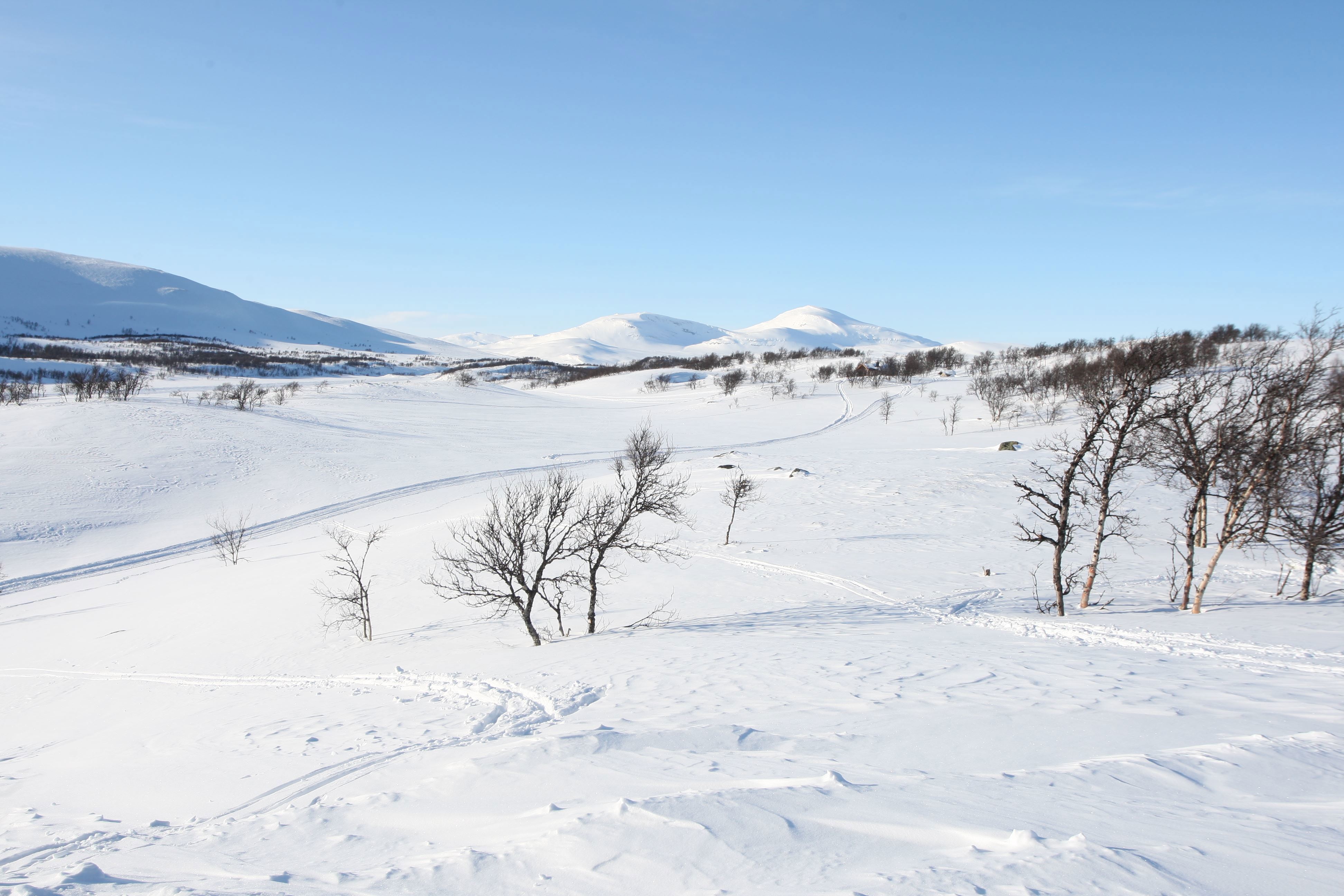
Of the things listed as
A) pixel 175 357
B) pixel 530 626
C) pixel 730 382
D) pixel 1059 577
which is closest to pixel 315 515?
pixel 530 626

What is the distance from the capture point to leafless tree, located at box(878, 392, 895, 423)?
7456cm

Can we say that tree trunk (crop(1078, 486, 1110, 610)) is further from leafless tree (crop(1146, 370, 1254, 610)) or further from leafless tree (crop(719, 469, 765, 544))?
leafless tree (crop(719, 469, 765, 544))

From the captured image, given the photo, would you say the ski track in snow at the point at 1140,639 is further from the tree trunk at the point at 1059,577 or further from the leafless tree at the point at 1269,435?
the leafless tree at the point at 1269,435

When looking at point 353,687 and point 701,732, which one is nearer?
point 701,732

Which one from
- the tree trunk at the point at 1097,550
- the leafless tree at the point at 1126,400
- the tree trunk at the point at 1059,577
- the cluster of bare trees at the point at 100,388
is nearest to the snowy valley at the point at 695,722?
the tree trunk at the point at 1097,550

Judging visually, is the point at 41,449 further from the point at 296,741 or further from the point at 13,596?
the point at 296,741

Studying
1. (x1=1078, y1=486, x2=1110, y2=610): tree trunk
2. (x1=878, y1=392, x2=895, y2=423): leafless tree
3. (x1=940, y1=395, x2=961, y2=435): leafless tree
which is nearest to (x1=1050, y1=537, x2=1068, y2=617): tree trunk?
(x1=1078, y1=486, x2=1110, y2=610): tree trunk

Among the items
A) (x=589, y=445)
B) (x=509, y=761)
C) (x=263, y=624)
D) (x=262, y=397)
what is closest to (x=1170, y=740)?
(x=509, y=761)

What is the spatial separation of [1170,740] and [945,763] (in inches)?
105

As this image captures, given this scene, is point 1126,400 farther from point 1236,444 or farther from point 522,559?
point 522,559

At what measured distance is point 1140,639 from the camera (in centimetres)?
1382

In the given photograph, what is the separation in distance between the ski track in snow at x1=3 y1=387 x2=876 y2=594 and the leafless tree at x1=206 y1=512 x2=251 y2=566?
626 mm

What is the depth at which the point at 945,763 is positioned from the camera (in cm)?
692

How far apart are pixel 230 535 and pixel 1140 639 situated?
36672 millimetres
